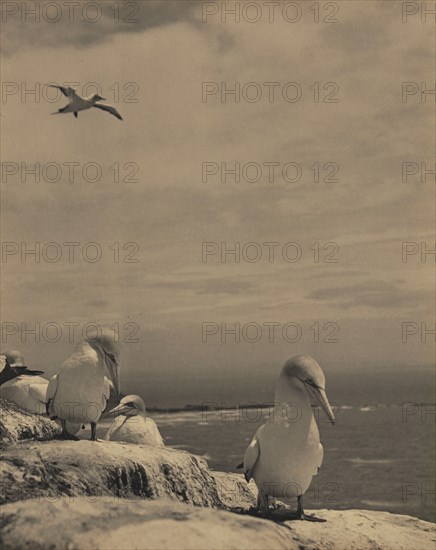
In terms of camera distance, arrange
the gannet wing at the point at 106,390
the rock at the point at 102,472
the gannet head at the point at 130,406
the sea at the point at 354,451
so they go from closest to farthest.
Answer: the rock at the point at 102,472 < the gannet wing at the point at 106,390 < the gannet head at the point at 130,406 < the sea at the point at 354,451

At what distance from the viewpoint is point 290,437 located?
8.59 metres

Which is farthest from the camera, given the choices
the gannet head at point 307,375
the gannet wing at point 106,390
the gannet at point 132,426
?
the gannet at point 132,426

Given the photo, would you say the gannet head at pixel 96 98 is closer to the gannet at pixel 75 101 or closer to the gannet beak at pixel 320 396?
the gannet at pixel 75 101

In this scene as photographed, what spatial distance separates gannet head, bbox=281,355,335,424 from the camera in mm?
8375

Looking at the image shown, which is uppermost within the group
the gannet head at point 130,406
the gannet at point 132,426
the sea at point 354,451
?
the gannet head at point 130,406

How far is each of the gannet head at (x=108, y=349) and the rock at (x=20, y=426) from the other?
1.27 m

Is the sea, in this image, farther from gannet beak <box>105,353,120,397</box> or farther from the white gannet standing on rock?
gannet beak <box>105,353,120,397</box>

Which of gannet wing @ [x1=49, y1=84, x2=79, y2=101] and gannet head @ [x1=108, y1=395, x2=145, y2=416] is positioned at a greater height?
gannet wing @ [x1=49, y1=84, x2=79, y2=101]

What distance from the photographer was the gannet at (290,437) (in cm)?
855

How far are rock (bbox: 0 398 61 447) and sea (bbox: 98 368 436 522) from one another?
4283 centimetres

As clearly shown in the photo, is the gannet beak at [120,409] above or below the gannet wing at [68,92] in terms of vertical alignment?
below

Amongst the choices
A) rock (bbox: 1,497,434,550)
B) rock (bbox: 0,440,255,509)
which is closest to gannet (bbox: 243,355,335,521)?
rock (bbox: 1,497,434,550)

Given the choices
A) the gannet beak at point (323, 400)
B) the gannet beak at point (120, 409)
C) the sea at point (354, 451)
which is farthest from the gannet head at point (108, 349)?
the sea at point (354, 451)

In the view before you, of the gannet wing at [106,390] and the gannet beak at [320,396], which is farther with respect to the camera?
the gannet wing at [106,390]
